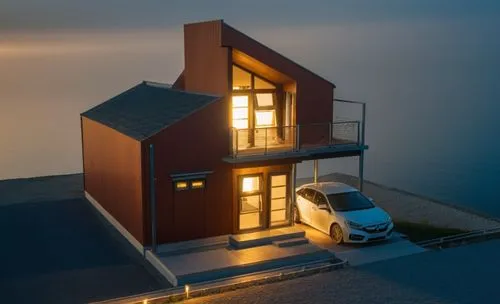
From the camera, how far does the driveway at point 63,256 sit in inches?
550

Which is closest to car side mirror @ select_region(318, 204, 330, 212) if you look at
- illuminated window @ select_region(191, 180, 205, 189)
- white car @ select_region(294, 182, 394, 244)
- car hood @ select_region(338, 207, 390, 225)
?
white car @ select_region(294, 182, 394, 244)

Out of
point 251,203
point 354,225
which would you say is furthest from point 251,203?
point 354,225

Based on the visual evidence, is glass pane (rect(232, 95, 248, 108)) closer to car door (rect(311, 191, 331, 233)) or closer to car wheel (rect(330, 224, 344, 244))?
car door (rect(311, 191, 331, 233))

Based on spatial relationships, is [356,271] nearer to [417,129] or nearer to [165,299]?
[165,299]

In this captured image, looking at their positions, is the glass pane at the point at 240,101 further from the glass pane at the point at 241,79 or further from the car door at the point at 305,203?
the car door at the point at 305,203

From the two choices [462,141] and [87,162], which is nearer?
[87,162]

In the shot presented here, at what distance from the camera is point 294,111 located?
59.6 ft

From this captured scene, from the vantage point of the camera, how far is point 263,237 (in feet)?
55.3

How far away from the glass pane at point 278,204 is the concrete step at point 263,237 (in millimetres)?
768

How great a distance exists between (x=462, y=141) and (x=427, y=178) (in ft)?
43.9

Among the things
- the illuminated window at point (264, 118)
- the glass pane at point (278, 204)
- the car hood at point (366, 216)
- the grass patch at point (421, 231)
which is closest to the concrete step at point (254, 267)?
the car hood at point (366, 216)

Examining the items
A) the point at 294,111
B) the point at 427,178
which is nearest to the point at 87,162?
the point at 294,111

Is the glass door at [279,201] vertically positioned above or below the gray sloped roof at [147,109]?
below

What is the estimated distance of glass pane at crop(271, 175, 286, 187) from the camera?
17.9m
